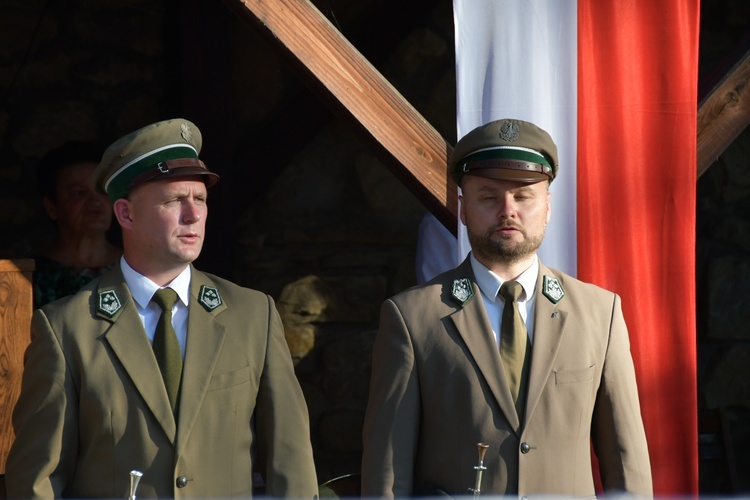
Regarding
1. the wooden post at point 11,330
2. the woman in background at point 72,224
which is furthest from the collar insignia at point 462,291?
the woman in background at point 72,224

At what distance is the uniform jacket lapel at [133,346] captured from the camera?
8.53ft

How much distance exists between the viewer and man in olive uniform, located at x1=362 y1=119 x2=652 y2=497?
269 cm

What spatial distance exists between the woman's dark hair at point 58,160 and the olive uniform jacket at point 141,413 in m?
1.46

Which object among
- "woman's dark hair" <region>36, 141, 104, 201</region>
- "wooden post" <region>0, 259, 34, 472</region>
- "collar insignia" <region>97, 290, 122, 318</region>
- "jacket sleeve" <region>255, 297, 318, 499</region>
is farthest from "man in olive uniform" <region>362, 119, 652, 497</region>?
"woman's dark hair" <region>36, 141, 104, 201</region>

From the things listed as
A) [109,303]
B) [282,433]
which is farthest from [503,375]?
[109,303]

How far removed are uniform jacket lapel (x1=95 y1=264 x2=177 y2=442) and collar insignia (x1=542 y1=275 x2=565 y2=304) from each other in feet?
2.92

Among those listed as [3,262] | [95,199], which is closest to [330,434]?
[95,199]

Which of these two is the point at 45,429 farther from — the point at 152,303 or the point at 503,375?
the point at 503,375

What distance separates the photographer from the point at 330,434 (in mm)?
4805

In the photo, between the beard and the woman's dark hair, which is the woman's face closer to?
the woman's dark hair

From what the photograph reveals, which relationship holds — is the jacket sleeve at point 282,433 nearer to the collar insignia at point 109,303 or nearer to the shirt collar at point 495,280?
the collar insignia at point 109,303

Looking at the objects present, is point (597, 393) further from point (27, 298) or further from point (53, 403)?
point (27, 298)

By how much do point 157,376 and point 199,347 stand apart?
→ 112 mm

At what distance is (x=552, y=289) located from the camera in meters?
2.82
